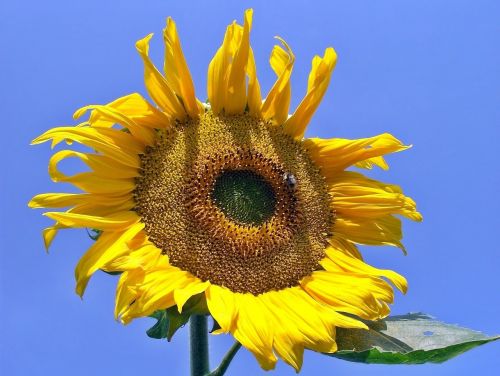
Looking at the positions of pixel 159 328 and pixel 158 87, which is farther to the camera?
pixel 158 87

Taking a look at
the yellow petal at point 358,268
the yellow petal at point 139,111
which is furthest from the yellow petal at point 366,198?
the yellow petal at point 139,111

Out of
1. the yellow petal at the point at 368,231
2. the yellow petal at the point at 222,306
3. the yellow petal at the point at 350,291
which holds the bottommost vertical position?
the yellow petal at the point at 222,306

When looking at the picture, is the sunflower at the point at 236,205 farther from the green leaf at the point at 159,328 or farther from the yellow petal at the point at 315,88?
the green leaf at the point at 159,328

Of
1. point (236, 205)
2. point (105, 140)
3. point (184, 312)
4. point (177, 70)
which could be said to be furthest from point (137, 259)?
point (177, 70)

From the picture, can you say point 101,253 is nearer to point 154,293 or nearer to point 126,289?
point 126,289

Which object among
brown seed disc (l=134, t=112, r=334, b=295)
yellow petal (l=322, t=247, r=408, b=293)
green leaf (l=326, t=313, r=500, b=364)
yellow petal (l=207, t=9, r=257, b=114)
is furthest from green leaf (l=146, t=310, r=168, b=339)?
yellow petal (l=207, t=9, r=257, b=114)

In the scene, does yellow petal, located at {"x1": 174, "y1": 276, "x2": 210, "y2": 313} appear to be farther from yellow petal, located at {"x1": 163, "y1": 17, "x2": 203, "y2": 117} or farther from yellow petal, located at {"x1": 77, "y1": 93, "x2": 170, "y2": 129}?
yellow petal, located at {"x1": 163, "y1": 17, "x2": 203, "y2": 117}
